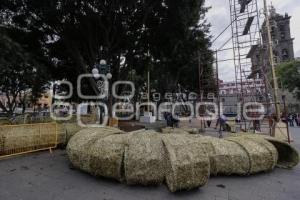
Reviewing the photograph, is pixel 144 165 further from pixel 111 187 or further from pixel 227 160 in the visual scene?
pixel 227 160

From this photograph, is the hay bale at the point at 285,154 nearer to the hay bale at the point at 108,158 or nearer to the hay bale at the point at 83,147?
the hay bale at the point at 108,158

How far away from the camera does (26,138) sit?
8586mm

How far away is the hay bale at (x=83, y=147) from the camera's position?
5970mm

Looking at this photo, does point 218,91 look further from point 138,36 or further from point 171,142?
point 171,142

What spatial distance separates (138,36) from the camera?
16.2 meters

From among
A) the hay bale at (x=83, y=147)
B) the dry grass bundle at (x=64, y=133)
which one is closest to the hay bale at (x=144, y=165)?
the hay bale at (x=83, y=147)

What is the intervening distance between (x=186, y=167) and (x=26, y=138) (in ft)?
21.4

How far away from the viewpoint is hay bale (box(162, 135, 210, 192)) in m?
4.86

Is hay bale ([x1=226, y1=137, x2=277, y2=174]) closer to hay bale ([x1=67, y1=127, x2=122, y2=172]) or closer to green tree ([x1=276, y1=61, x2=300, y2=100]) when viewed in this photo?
hay bale ([x1=67, y1=127, x2=122, y2=172])

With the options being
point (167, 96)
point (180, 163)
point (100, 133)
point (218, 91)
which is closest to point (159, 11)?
point (218, 91)

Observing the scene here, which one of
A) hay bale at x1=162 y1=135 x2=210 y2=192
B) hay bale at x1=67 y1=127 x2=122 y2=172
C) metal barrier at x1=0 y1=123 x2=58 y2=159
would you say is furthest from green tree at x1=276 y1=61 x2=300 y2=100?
hay bale at x1=67 y1=127 x2=122 y2=172

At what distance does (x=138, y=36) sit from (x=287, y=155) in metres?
11.9

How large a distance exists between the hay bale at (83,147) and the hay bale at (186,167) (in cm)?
210

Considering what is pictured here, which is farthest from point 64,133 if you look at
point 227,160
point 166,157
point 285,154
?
point 285,154
